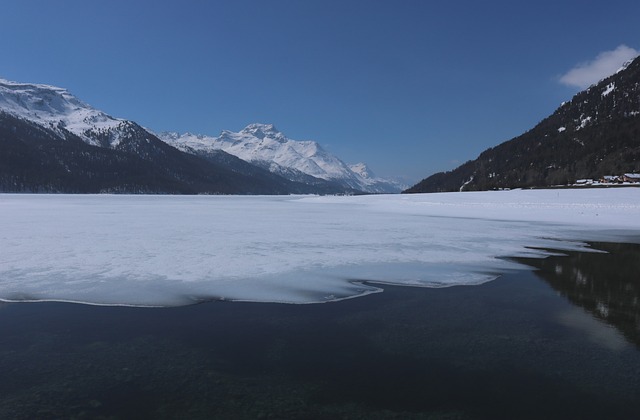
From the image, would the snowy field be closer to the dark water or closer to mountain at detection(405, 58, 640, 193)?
the dark water

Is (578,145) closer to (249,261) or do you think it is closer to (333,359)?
(249,261)

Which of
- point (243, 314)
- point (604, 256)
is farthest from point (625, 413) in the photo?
point (604, 256)

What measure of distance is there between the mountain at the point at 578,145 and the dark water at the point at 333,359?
11554 centimetres

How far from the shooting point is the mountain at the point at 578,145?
12838 centimetres

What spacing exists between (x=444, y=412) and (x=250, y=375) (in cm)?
260

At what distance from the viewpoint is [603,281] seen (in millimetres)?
10625

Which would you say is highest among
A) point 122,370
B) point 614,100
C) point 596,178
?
point 614,100

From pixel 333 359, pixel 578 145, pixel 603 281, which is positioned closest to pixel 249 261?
pixel 333 359

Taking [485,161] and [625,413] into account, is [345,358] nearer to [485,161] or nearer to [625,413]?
[625,413]

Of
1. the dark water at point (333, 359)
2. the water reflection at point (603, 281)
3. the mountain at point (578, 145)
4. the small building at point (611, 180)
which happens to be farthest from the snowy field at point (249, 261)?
the mountain at point (578, 145)

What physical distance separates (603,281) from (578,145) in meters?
168

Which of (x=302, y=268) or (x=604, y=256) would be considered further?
(x=604, y=256)

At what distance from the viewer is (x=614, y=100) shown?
16138 centimetres

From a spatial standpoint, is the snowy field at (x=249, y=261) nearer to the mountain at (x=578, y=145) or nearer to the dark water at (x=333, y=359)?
the dark water at (x=333, y=359)
